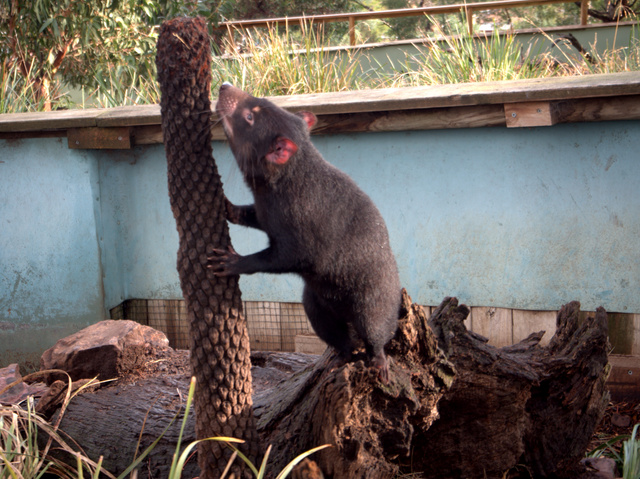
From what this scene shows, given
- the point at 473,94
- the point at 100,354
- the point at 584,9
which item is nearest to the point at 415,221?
the point at 473,94

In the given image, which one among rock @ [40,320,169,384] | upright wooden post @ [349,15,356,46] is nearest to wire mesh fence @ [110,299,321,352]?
rock @ [40,320,169,384]

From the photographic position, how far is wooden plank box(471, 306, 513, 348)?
4.48 metres

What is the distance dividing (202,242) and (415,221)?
2.64 meters

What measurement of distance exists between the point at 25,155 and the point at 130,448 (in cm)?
302

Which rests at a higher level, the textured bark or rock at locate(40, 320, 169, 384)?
the textured bark

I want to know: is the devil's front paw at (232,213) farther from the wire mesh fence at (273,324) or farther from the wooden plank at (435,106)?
the wire mesh fence at (273,324)

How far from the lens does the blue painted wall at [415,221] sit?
423 centimetres

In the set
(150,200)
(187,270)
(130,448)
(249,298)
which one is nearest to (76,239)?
(150,200)

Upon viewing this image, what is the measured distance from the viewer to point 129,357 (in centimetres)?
353

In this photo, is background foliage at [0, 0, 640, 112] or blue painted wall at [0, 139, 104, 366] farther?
background foliage at [0, 0, 640, 112]

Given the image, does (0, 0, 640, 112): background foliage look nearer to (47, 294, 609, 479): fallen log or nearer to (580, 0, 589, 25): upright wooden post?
(580, 0, 589, 25): upright wooden post

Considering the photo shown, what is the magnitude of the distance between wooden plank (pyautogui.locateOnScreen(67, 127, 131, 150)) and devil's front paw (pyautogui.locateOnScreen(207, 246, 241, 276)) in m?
2.79

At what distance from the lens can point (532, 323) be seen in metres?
4.43

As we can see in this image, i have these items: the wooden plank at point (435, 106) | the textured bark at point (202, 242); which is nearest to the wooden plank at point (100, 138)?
the wooden plank at point (435, 106)
